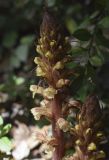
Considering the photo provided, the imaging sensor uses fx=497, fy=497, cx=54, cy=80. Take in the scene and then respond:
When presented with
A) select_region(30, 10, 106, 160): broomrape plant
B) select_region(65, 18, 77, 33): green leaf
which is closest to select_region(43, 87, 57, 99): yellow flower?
select_region(30, 10, 106, 160): broomrape plant

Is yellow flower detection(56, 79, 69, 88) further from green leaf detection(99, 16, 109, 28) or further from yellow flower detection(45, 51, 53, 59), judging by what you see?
green leaf detection(99, 16, 109, 28)

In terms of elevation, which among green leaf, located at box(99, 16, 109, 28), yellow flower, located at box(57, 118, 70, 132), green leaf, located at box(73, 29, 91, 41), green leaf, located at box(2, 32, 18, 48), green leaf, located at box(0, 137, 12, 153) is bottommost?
yellow flower, located at box(57, 118, 70, 132)

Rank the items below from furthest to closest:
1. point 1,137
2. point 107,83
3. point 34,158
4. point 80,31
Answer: point 107,83
point 34,158
point 80,31
point 1,137

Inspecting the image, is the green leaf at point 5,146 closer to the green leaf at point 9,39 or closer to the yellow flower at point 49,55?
the yellow flower at point 49,55

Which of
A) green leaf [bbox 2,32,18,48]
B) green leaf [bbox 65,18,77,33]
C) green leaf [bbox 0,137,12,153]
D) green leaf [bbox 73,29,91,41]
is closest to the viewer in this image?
green leaf [bbox 0,137,12,153]

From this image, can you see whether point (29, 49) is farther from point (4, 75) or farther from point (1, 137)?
point (1, 137)

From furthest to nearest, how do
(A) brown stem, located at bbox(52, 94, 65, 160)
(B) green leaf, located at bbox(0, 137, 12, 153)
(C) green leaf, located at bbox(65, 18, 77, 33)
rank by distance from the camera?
Result: (C) green leaf, located at bbox(65, 18, 77, 33)
(B) green leaf, located at bbox(0, 137, 12, 153)
(A) brown stem, located at bbox(52, 94, 65, 160)

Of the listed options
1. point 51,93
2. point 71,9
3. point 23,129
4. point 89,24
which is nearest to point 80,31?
point 89,24
